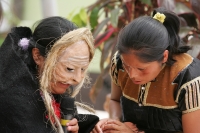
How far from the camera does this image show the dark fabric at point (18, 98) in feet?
4.24

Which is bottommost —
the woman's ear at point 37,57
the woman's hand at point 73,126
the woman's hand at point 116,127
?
the woman's hand at point 116,127

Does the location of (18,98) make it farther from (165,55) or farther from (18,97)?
(165,55)

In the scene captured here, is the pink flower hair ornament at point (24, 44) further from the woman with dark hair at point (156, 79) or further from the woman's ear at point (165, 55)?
the woman's ear at point (165, 55)

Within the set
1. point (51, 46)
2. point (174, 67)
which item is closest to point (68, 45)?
point (51, 46)

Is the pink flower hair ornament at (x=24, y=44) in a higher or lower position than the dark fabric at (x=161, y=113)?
higher

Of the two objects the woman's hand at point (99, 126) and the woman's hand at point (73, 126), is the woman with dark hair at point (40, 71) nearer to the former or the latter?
the woman's hand at point (73, 126)

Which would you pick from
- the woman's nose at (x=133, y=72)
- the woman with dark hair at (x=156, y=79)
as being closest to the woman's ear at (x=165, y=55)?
the woman with dark hair at (x=156, y=79)

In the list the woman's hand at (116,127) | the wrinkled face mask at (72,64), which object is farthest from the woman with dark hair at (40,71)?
the woman's hand at (116,127)

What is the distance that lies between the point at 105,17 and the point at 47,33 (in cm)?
120

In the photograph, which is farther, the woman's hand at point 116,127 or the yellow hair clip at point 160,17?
the woman's hand at point 116,127

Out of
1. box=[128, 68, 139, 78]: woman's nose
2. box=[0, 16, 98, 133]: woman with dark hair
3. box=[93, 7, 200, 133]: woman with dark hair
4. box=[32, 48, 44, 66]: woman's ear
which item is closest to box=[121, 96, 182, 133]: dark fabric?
box=[93, 7, 200, 133]: woman with dark hair

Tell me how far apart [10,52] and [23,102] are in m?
0.19

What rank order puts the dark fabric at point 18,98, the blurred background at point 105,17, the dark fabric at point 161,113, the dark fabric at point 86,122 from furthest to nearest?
the blurred background at point 105,17, the dark fabric at point 86,122, the dark fabric at point 161,113, the dark fabric at point 18,98

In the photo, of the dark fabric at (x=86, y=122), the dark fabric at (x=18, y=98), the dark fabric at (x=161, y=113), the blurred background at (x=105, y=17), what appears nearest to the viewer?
the dark fabric at (x=18, y=98)
